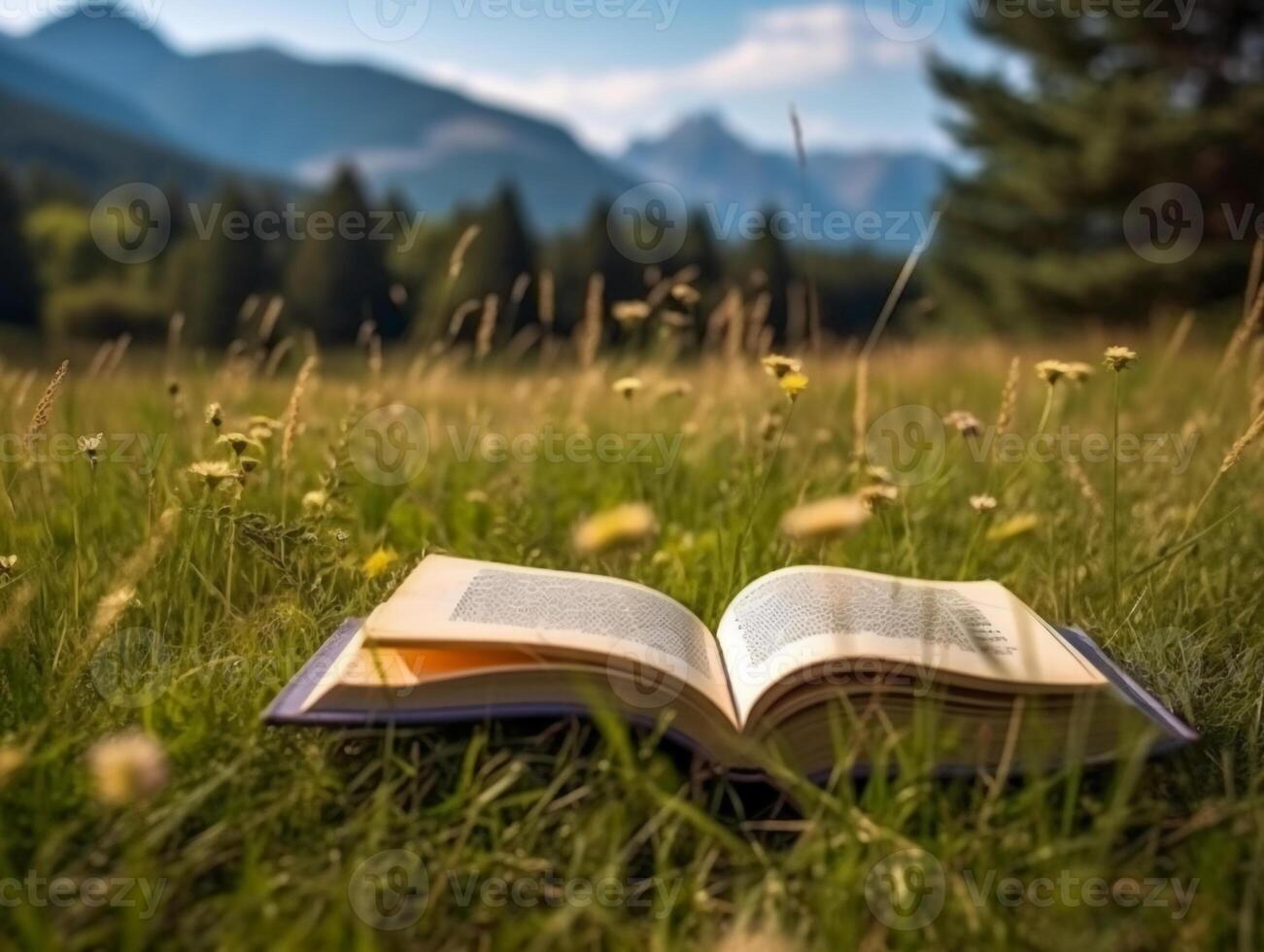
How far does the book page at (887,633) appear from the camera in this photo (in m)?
1.10

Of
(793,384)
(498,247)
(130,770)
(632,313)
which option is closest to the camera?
(130,770)

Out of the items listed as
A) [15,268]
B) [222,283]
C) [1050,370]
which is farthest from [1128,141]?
[15,268]

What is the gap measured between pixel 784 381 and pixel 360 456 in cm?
124

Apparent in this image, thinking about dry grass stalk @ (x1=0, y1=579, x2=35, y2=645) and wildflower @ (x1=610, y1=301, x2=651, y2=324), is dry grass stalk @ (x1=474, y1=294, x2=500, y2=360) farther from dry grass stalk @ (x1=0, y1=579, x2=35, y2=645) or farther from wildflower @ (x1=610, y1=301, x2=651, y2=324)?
dry grass stalk @ (x1=0, y1=579, x2=35, y2=645)

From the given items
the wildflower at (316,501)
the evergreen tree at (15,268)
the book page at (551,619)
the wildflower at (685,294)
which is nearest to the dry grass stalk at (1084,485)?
the book page at (551,619)

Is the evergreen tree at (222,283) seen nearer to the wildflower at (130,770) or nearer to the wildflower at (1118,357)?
the wildflower at (1118,357)

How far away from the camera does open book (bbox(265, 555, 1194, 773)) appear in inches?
42.6

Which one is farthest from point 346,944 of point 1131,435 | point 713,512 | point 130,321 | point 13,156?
point 13,156

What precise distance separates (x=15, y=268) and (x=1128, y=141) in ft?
138

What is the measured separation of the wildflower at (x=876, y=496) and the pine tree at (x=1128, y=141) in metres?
12.6

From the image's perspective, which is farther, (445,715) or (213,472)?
(213,472)

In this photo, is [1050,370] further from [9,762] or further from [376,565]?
[9,762]

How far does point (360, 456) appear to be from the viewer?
248 cm

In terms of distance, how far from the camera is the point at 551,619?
3.88ft
